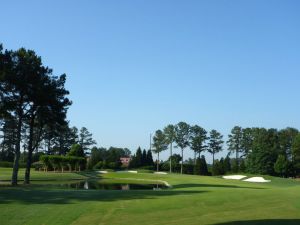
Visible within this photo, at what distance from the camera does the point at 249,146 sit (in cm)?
10719

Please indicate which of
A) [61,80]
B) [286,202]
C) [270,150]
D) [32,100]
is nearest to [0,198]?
[286,202]

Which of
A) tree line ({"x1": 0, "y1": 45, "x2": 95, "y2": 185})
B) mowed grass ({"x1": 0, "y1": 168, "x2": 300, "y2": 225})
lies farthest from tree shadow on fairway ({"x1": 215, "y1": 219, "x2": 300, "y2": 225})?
tree line ({"x1": 0, "y1": 45, "x2": 95, "y2": 185})

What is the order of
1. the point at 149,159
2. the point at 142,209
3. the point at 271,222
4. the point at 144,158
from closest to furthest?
the point at 271,222
the point at 142,209
the point at 144,158
the point at 149,159

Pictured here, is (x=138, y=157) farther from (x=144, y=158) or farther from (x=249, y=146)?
(x=249, y=146)

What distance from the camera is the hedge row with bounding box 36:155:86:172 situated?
235 ft

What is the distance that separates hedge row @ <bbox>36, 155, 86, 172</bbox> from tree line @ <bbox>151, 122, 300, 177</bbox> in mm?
25427

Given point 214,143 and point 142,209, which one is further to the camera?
point 214,143

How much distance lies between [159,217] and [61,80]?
1125 inches

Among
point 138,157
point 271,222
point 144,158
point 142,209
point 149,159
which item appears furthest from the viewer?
point 149,159

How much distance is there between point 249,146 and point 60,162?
2108 inches

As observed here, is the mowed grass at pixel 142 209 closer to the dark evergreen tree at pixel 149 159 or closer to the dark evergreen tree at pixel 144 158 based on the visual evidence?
the dark evergreen tree at pixel 144 158

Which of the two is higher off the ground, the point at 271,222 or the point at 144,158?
the point at 144,158

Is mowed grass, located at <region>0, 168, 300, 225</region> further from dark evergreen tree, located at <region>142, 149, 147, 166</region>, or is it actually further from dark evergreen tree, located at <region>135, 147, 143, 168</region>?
dark evergreen tree, located at <region>142, 149, 147, 166</region>

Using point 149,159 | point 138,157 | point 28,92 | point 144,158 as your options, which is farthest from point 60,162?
point 28,92
